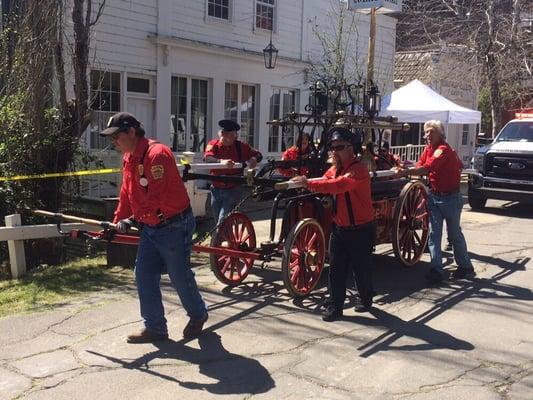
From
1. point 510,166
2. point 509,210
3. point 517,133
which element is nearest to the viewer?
point 510,166

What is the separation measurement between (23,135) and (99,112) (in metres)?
5.12

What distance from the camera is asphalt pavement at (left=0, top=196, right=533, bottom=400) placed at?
4.18 m

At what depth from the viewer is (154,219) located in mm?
4715

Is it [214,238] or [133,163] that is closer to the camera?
[133,163]

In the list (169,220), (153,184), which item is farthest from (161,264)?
(153,184)

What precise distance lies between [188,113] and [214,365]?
11261mm

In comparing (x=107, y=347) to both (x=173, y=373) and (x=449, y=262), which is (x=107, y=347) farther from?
(x=449, y=262)

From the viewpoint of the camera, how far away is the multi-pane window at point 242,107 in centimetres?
1642

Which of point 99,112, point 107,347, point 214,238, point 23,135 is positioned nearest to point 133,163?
point 107,347

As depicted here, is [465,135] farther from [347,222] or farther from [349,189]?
[349,189]

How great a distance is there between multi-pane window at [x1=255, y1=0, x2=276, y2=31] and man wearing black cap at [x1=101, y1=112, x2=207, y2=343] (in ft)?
42.1

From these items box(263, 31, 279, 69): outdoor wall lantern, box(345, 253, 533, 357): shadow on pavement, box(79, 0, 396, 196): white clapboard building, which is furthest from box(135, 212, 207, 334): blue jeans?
box(263, 31, 279, 69): outdoor wall lantern

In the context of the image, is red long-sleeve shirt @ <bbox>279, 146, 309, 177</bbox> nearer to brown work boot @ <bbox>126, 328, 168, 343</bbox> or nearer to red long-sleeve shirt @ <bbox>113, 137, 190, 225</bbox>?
red long-sleeve shirt @ <bbox>113, 137, 190, 225</bbox>

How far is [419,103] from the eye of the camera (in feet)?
50.3
